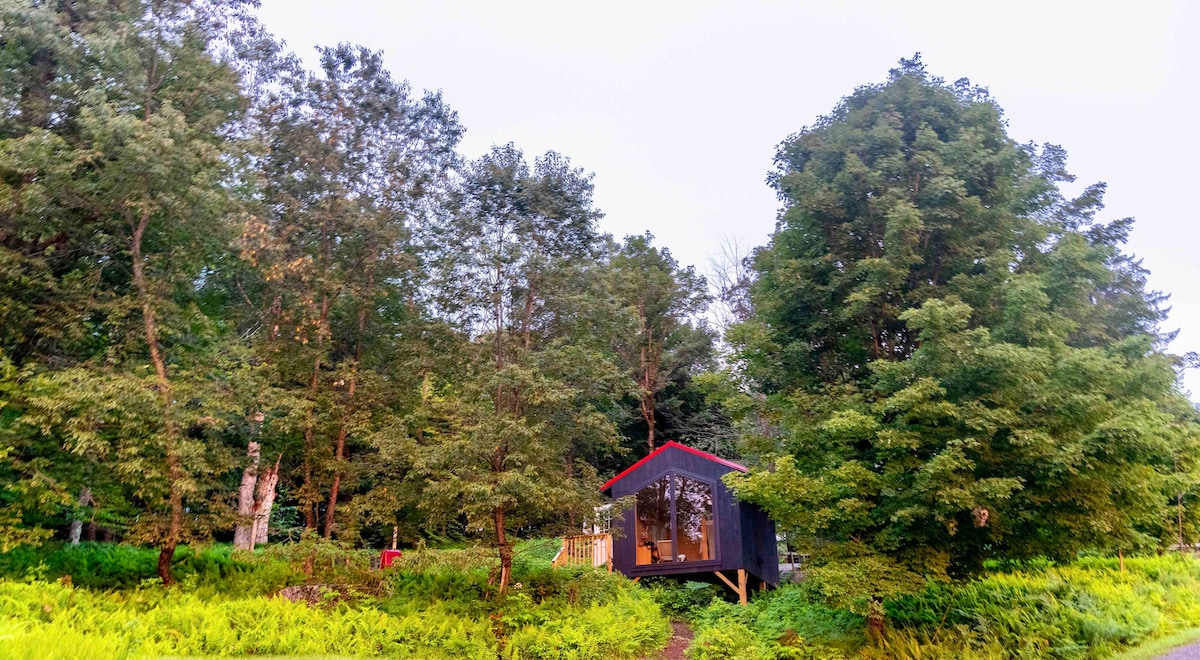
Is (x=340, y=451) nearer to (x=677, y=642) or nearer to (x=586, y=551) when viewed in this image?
(x=586, y=551)

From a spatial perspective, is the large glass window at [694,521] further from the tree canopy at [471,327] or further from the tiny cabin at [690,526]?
the tree canopy at [471,327]

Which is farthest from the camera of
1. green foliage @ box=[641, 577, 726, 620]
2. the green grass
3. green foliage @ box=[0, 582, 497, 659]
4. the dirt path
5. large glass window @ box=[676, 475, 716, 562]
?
large glass window @ box=[676, 475, 716, 562]

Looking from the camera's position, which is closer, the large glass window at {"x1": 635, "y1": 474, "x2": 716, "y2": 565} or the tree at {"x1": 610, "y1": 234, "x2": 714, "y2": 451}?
the large glass window at {"x1": 635, "y1": 474, "x2": 716, "y2": 565}

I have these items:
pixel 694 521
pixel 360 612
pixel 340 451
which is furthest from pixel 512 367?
pixel 694 521

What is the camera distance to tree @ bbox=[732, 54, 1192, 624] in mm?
8078

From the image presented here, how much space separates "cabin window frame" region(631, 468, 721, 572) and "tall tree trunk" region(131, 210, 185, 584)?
30.1 feet

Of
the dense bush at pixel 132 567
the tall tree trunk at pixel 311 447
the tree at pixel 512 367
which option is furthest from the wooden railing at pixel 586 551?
the dense bush at pixel 132 567

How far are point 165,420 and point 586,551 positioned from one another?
30.0ft

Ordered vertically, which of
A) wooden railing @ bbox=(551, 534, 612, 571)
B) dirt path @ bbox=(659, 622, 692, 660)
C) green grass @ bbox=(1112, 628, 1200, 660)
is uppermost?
wooden railing @ bbox=(551, 534, 612, 571)

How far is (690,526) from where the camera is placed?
15.6 metres

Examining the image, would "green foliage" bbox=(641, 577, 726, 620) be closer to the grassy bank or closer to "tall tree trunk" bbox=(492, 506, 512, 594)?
the grassy bank

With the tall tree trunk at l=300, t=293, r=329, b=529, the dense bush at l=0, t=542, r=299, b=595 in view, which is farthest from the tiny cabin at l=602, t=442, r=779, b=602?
the dense bush at l=0, t=542, r=299, b=595

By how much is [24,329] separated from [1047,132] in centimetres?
1881

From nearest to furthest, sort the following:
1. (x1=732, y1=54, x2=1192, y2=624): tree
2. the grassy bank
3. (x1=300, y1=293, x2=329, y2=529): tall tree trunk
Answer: the grassy bank → (x1=732, y1=54, x2=1192, y2=624): tree → (x1=300, y1=293, x2=329, y2=529): tall tree trunk
